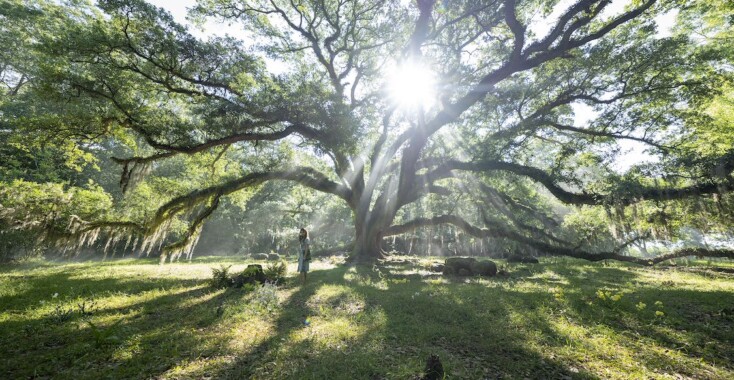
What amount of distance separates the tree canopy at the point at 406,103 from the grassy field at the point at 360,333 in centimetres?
544

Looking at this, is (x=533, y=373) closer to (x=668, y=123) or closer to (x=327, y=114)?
(x=327, y=114)

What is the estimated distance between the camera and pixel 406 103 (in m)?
16.0

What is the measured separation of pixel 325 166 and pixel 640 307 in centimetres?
2096

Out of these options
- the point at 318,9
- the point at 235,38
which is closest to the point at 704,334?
the point at 235,38

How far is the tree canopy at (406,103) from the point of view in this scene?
1091 cm

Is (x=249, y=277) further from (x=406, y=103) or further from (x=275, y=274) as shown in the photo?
(x=406, y=103)

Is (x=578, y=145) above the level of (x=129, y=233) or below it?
above

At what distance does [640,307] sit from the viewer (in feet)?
21.0

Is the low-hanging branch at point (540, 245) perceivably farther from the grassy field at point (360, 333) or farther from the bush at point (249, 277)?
the bush at point (249, 277)

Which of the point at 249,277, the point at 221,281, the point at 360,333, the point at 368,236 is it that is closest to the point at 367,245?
the point at 368,236

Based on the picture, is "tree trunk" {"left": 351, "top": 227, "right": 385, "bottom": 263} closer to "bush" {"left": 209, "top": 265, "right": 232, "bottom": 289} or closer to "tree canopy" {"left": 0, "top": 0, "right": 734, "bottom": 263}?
"tree canopy" {"left": 0, "top": 0, "right": 734, "bottom": 263}

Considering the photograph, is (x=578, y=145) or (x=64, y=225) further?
(x=578, y=145)

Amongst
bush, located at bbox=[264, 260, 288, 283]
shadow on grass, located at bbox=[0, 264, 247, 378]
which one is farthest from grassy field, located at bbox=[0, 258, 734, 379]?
bush, located at bbox=[264, 260, 288, 283]

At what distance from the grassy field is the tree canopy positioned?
17.9 ft
